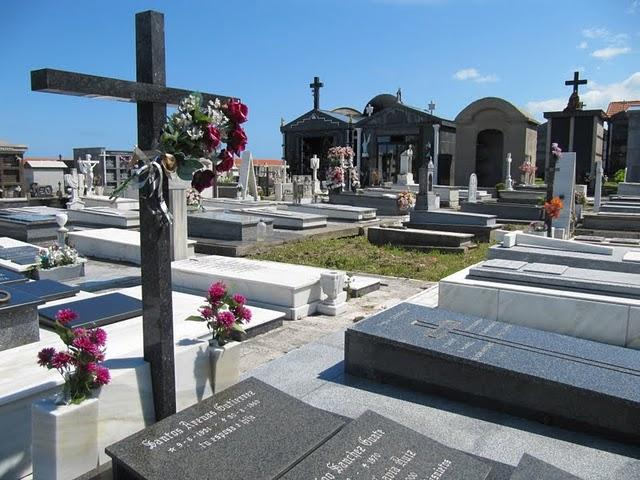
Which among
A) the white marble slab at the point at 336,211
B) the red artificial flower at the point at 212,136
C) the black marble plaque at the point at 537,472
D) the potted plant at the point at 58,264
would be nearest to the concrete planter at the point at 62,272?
the potted plant at the point at 58,264

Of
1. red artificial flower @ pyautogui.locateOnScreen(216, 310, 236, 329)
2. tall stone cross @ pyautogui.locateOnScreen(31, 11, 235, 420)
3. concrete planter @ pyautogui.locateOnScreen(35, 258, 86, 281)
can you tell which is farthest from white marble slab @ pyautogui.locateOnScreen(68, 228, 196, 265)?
tall stone cross @ pyautogui.locateOnScreen(31, 11, 235, 420)

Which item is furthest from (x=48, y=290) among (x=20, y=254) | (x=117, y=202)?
(x=117, y=202)

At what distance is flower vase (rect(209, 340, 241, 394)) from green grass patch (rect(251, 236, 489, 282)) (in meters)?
5.61

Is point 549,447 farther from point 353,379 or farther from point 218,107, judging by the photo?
point 218,107

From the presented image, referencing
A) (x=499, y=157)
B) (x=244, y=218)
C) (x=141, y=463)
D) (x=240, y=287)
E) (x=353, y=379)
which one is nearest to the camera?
(x=141, y=463)

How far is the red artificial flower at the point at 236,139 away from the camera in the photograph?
121 inches

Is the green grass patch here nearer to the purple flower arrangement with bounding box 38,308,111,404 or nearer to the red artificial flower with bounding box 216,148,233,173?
the red artificial flower with bounding box 216,148,233,173

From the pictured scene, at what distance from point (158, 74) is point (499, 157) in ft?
107

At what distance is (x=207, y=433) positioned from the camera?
277 cm

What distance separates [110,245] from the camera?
970cm

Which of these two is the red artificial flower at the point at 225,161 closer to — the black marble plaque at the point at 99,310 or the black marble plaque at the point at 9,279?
the black marble plaque at the point at 99,310

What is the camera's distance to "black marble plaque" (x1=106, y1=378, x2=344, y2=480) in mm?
2490

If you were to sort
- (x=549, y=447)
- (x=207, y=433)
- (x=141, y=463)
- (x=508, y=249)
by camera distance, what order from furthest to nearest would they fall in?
(x=508, y=249) < (x=549, y=447) < (x=207, y=433) < (x=141, y=463)

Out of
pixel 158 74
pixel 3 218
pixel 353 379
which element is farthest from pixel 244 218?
pixel 158 74
